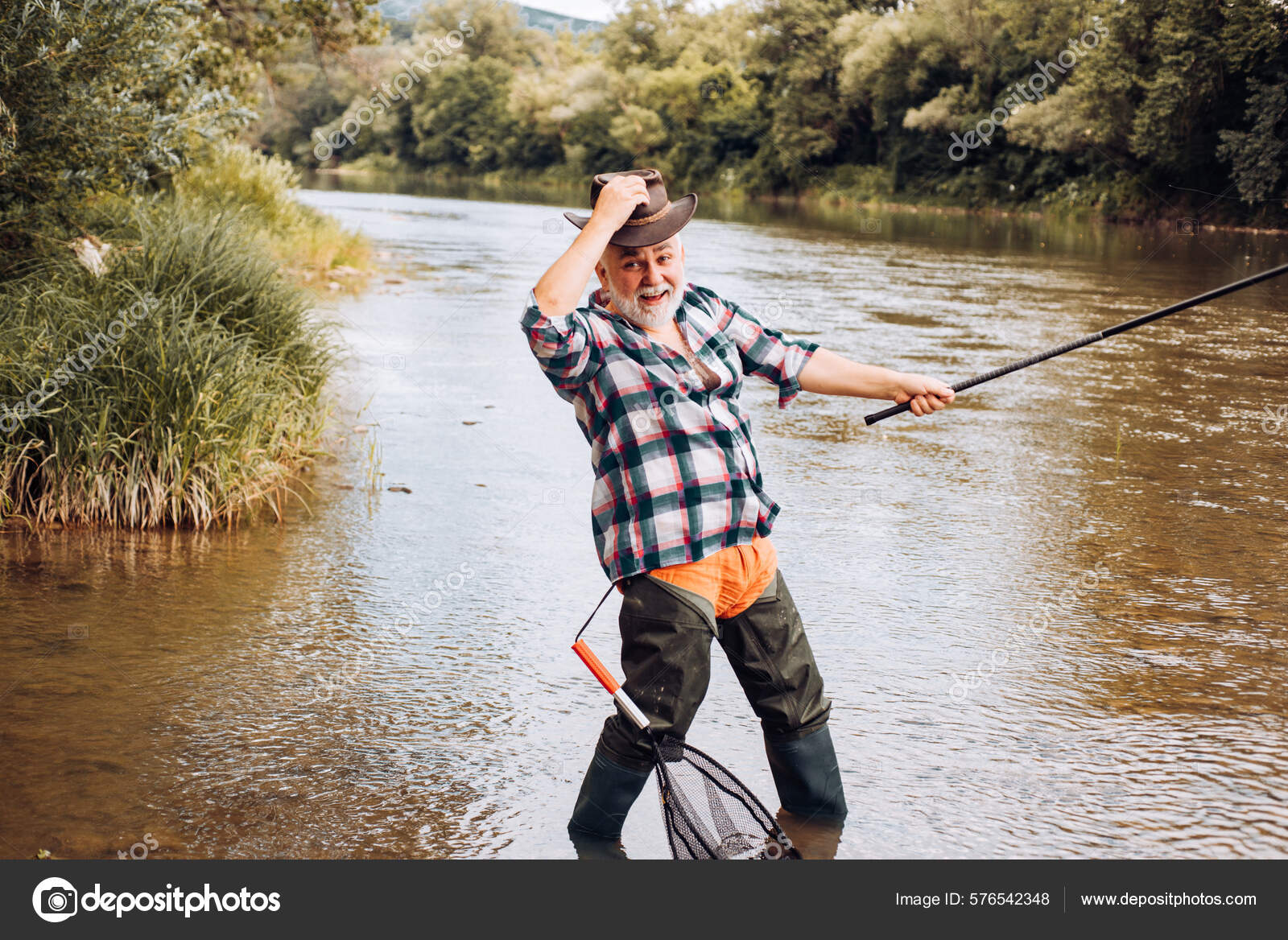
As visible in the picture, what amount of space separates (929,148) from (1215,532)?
4671 centimetres

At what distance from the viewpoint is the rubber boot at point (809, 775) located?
11.0 ft

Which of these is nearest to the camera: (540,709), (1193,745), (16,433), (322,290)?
(1193,745)

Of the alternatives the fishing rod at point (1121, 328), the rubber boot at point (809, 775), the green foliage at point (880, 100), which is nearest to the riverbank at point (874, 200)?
the green foliage at point (880, 100)

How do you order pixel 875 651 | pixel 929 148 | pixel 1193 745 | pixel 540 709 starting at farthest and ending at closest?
pixel 929 148 → pixel 875 651 → pixel 540 709 → pixel 1193 745

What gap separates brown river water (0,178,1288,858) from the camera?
3.62 metres

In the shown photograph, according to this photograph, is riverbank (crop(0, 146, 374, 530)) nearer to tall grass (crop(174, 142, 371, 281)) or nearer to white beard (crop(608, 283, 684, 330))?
white beard (crop(608, 283, 684, 330))

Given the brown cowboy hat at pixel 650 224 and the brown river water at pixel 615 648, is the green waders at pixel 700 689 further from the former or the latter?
the brown cowboy hat at pixel 650 224

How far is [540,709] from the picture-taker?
4.40 meters

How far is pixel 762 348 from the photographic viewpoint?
3426mm

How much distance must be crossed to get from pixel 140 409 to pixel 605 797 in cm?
403

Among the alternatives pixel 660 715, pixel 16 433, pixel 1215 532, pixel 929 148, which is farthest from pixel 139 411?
pixel 929 148
